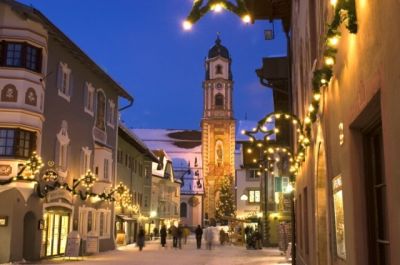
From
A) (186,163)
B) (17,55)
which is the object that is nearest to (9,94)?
(17,55)

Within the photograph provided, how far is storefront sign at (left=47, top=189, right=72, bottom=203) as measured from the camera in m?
26.9

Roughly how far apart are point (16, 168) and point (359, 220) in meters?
19.7

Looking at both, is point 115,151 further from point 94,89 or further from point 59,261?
point 59,261

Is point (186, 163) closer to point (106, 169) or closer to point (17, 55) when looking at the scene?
point (106, 169)

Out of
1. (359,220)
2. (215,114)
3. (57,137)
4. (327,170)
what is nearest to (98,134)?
(57,137)

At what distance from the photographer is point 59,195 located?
27.7 m

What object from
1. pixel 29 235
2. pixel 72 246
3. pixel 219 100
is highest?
pixel 219 100

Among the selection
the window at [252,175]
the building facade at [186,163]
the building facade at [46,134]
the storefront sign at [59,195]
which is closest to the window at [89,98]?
the building facade at [46,134]

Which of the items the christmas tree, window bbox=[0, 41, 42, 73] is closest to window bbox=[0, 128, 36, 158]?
window bbox=[0, 41, 42, 73]

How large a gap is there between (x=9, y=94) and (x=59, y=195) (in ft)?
19.7

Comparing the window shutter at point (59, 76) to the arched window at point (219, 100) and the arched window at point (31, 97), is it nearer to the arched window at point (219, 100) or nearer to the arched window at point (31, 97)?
the arched window at point (31, 97)

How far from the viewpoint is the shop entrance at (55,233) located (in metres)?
27.0

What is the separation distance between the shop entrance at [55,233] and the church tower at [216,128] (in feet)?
244

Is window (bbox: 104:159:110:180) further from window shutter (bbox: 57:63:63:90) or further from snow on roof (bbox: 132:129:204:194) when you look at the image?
snow on roof (bbox: 132:129:204:194)
